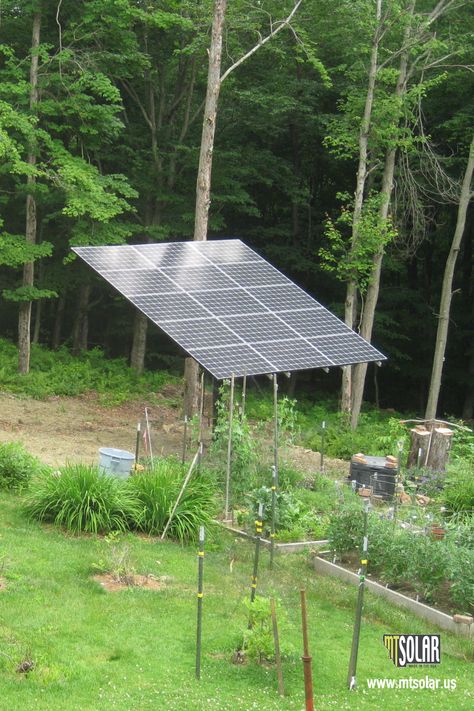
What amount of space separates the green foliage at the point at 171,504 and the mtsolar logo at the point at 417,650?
3.93 m

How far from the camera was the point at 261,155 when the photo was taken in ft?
93.4

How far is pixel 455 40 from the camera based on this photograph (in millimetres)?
24953

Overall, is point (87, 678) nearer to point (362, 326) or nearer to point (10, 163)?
point (10, 163)

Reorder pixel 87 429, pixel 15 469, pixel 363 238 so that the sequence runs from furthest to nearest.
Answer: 1. pixel 363 238
2. pixel 87 429
3. pixel 15 469

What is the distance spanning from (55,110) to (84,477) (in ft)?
42.5

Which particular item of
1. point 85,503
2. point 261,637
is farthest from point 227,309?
point 261,637

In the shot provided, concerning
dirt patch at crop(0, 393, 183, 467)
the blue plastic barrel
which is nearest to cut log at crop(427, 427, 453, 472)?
dirt patch at crop(0, 393, 183, 467)

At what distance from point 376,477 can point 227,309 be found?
11.7 ft

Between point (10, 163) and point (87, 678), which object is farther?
point (10, 163)

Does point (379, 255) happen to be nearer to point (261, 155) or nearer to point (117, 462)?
point (261, 155)

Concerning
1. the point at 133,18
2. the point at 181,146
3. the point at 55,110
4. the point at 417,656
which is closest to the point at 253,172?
the point at 181,146

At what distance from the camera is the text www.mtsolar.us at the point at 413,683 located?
322 inches

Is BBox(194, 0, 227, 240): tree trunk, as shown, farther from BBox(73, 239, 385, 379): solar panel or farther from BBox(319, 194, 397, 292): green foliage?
BBox(319, 194, 397, 292): green foliage

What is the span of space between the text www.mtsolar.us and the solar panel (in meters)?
5.93
